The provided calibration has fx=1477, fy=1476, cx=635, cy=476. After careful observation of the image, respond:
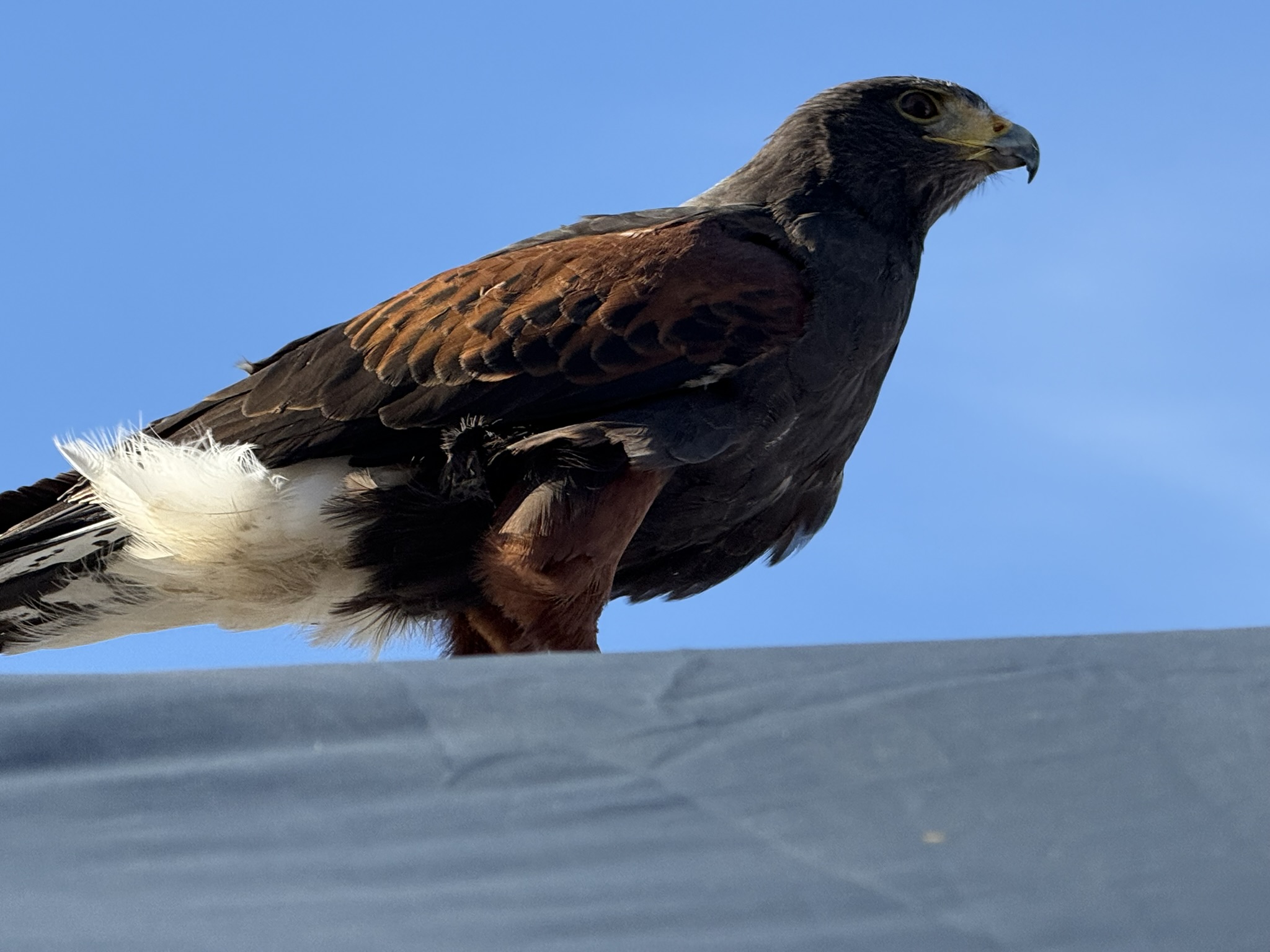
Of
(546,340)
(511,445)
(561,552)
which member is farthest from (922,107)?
(561,552)

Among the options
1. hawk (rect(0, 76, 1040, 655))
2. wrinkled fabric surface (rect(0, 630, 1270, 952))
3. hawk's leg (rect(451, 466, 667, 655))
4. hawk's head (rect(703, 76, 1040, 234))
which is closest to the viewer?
wrinkled fabric surface (rect(0, 630, 1270, 952))

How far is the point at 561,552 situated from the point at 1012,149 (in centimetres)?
258

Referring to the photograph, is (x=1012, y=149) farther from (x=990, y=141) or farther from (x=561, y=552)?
(x=561, y=552)

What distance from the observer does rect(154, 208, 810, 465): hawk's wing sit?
15.9ft

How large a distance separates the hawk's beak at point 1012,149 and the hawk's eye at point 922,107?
0.24 metres

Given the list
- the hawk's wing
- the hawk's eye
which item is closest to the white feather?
the hawk's wing

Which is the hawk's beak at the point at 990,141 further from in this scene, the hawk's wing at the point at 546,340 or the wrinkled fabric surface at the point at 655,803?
the wrinkled fabric surface at the point at 655,803

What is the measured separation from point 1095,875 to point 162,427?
4291 millimetres

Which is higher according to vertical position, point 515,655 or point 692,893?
point 515,655

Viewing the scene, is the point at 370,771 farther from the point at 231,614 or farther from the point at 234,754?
the point at 231,614

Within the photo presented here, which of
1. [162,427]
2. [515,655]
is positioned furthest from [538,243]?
[515,655]

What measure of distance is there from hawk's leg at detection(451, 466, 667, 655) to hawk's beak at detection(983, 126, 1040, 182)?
2.13 m

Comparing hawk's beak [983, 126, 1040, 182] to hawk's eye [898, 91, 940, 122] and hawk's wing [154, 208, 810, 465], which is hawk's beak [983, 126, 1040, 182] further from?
hawk's wing [154, 208, 810, 465]

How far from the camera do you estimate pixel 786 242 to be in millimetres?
5289
